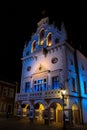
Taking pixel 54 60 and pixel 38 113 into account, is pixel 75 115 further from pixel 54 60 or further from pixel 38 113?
pixel 54 60

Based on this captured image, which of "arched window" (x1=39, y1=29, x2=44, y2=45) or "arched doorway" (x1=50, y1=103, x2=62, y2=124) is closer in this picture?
"arched doorway" (x1=50, y1=103, x2=62, y2=124)

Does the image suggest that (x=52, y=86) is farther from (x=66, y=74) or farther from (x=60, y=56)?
(x=60, y=56)

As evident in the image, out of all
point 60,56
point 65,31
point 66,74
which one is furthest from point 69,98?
point 65,31

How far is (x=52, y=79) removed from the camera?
933 inches

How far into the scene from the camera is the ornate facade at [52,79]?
69.8ft

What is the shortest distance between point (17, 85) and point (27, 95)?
1762 centimetres

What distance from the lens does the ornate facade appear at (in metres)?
21.3

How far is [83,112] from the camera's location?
2209cm

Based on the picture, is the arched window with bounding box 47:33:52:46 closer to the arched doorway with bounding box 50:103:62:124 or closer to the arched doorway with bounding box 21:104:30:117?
the arched doorway with bounding box 50:103:62:124

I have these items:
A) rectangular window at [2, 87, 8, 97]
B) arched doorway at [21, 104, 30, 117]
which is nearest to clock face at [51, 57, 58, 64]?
arched doorway at [21, 104, 30, 117]

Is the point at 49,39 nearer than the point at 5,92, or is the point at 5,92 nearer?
the point at 49,39

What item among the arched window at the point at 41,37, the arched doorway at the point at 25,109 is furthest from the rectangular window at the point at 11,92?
the arched window at the point at 41,37

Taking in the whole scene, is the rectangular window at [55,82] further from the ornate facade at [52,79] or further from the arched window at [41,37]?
the arched window at [41,37]

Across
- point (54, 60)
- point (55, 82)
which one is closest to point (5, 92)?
point (55, 82)
